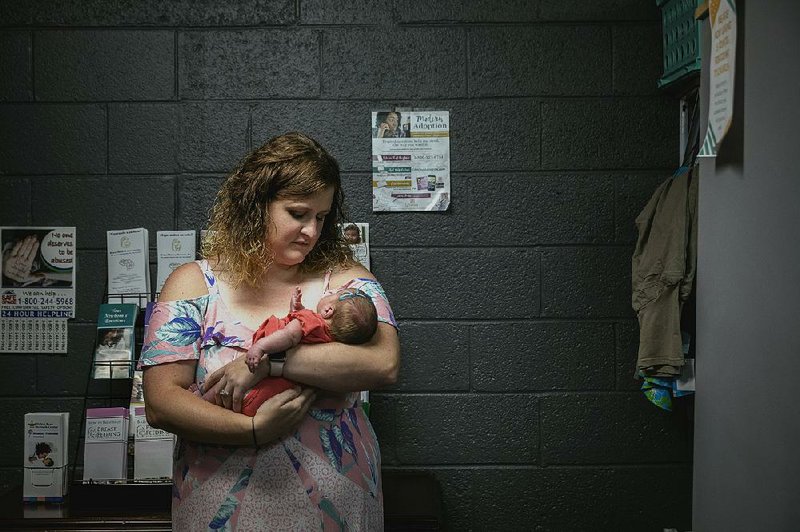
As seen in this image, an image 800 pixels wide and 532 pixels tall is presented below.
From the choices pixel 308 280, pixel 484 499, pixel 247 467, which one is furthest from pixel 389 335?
pixel 484 499

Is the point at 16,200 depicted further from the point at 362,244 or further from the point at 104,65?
the point at 362,244

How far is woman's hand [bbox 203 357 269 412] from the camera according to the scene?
1477mm

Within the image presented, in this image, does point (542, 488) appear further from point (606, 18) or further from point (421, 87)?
point (606, 18)

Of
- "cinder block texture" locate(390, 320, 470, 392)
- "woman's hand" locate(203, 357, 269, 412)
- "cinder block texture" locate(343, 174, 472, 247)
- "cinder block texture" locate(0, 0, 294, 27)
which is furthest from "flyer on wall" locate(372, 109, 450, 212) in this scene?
"woman's hand" locate(203, 357, 269, 412)

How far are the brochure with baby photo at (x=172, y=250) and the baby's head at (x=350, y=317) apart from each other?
3.72 ft

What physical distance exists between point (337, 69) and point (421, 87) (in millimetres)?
303

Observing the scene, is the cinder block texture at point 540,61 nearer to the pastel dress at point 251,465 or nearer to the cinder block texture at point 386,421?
the cinder block texture at point 386,421

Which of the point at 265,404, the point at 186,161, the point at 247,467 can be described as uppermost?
the point at 186,161

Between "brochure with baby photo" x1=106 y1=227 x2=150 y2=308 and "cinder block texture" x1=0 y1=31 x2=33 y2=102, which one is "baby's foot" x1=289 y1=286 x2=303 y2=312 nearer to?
"brochure with baby photo" x1=106 y1=227 x2=150 y2=308

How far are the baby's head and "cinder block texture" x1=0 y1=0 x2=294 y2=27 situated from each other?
4.63 ft

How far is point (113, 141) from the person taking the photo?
260 centimetres

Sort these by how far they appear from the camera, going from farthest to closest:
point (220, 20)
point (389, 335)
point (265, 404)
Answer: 1. point (220, 20)
2. point (389, 335)
3. point (265, 404)

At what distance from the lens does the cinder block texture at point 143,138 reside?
2598mm

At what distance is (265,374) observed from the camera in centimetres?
150
